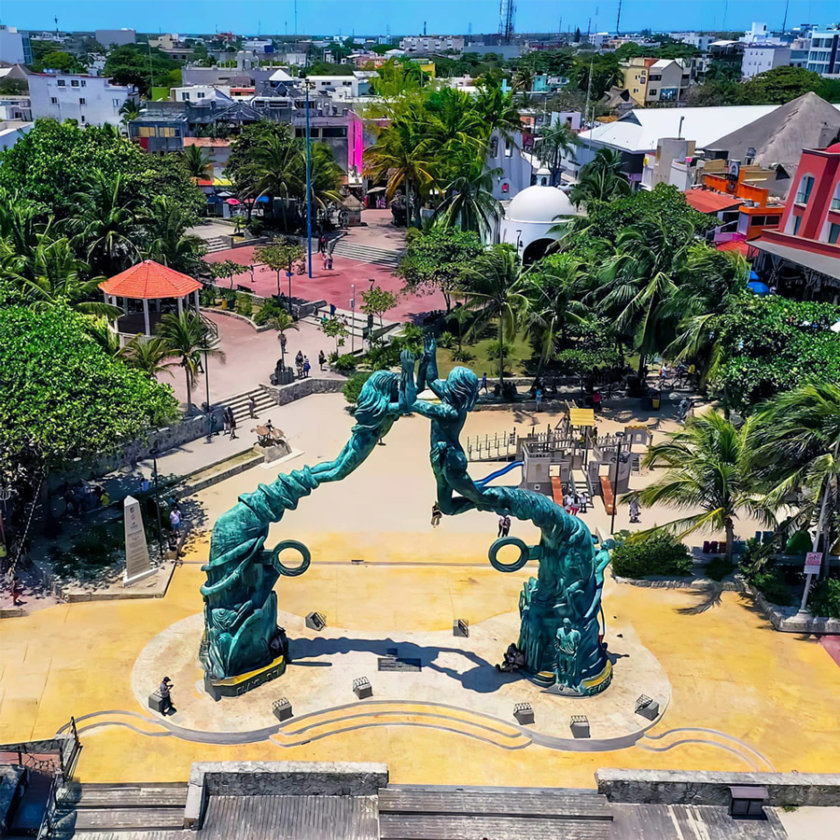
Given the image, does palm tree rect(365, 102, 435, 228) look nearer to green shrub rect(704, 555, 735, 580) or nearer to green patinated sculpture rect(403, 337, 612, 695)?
green shrub rect(704, 555, 735, 580)

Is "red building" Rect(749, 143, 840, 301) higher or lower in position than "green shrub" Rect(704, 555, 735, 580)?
higher

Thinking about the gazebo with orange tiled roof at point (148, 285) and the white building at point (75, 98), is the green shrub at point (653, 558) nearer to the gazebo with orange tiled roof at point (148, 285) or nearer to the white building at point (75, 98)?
the gazebo with orange tiled roof at point (148, 285)

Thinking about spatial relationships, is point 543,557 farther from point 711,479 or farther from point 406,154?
point 406,154

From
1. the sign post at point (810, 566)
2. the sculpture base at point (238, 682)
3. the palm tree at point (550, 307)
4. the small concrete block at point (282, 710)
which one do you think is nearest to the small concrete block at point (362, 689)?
the small concrete block at point (282, 710)

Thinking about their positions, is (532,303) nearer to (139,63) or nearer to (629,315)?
(629,315)

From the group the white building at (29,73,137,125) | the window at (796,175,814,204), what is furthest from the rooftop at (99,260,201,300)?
the white building at (29,73,137,125)

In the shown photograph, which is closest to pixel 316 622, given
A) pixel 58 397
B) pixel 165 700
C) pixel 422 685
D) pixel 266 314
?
pixel 422 685

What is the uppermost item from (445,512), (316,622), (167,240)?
(167,240)
